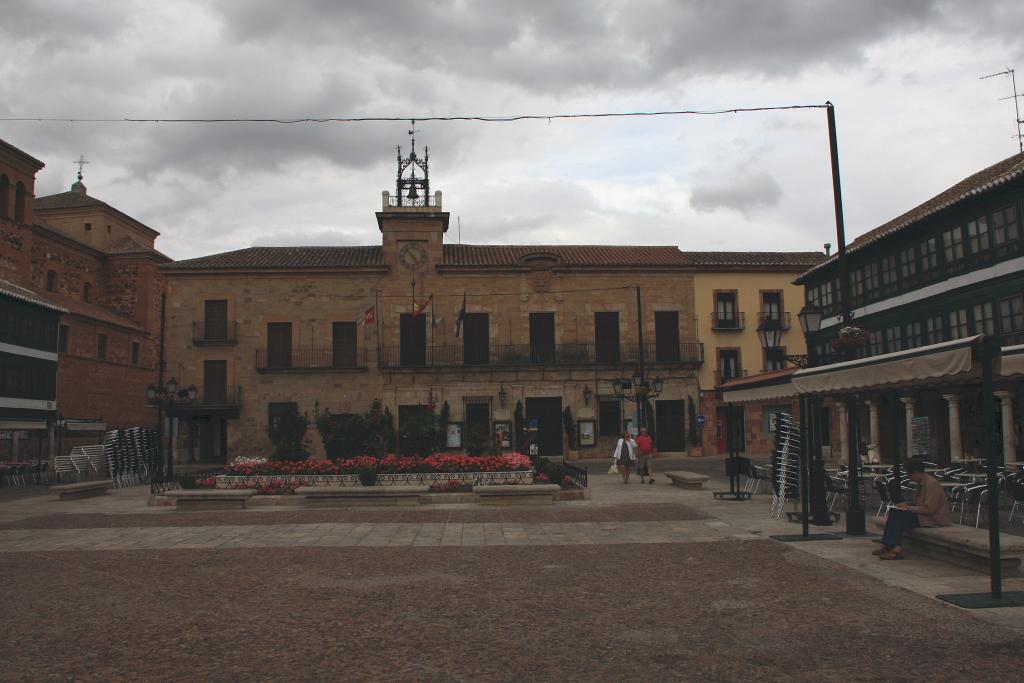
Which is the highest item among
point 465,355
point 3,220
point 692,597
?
point 3,220

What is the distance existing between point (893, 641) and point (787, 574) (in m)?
2.63

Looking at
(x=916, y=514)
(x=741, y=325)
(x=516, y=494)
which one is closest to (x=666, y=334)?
(x=741, y=325)

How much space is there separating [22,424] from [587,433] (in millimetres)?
22166

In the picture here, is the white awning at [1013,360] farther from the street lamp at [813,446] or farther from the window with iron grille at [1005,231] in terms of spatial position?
the window with iron grille at [1005,231]

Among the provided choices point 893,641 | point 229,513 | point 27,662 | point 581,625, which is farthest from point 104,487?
point 893,641

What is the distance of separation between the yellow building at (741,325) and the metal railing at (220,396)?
70.4ft

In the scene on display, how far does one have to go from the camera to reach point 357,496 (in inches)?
613

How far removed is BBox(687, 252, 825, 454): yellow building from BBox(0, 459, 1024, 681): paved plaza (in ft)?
81.5

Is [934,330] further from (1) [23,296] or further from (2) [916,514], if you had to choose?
(1) [23,296]

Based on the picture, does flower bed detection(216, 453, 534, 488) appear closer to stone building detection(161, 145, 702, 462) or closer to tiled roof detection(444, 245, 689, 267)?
stone building detection(161, 145, 702, 462)

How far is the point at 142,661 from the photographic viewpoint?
5672 millimetres

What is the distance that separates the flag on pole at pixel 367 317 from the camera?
32.8 meters

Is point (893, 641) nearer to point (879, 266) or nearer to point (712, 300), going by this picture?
point (879, 266)

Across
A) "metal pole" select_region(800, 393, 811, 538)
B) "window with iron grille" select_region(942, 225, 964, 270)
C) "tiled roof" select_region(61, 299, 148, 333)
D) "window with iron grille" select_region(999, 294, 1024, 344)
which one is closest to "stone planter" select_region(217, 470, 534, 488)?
"metal pole" select_region(800, 393, 811, 538)
